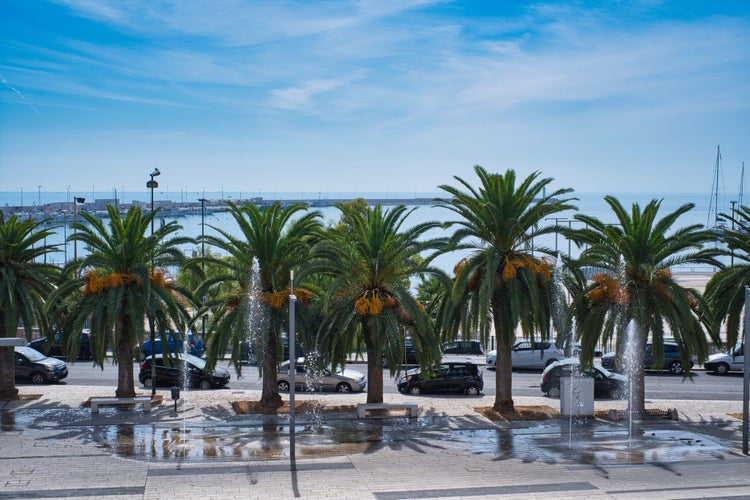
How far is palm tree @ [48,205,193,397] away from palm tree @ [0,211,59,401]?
81 cm

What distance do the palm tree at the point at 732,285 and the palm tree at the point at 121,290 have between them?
17.8 meters

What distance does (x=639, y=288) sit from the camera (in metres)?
24.7

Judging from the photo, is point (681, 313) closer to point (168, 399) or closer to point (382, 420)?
point (382, 420)

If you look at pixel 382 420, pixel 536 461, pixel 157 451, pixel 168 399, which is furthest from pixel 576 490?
pixel 168 399

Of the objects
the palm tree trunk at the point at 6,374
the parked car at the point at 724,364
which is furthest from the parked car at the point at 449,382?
the palm tree trunk at the point at 6,374

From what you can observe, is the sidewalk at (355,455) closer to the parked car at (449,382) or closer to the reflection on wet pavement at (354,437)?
the reflection on wet pavement at (354,437)

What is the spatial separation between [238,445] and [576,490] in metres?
8.99

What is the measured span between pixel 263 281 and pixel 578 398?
1086cm

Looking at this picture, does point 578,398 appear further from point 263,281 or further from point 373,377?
point 263,281

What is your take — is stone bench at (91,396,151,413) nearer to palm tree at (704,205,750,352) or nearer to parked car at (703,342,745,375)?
palm tree at (704,205,750,352)

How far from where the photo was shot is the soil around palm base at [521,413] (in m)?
25.0

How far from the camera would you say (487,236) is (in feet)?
83.4

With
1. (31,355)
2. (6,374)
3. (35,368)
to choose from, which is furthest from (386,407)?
(31,355)

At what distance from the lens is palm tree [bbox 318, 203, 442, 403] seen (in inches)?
969
